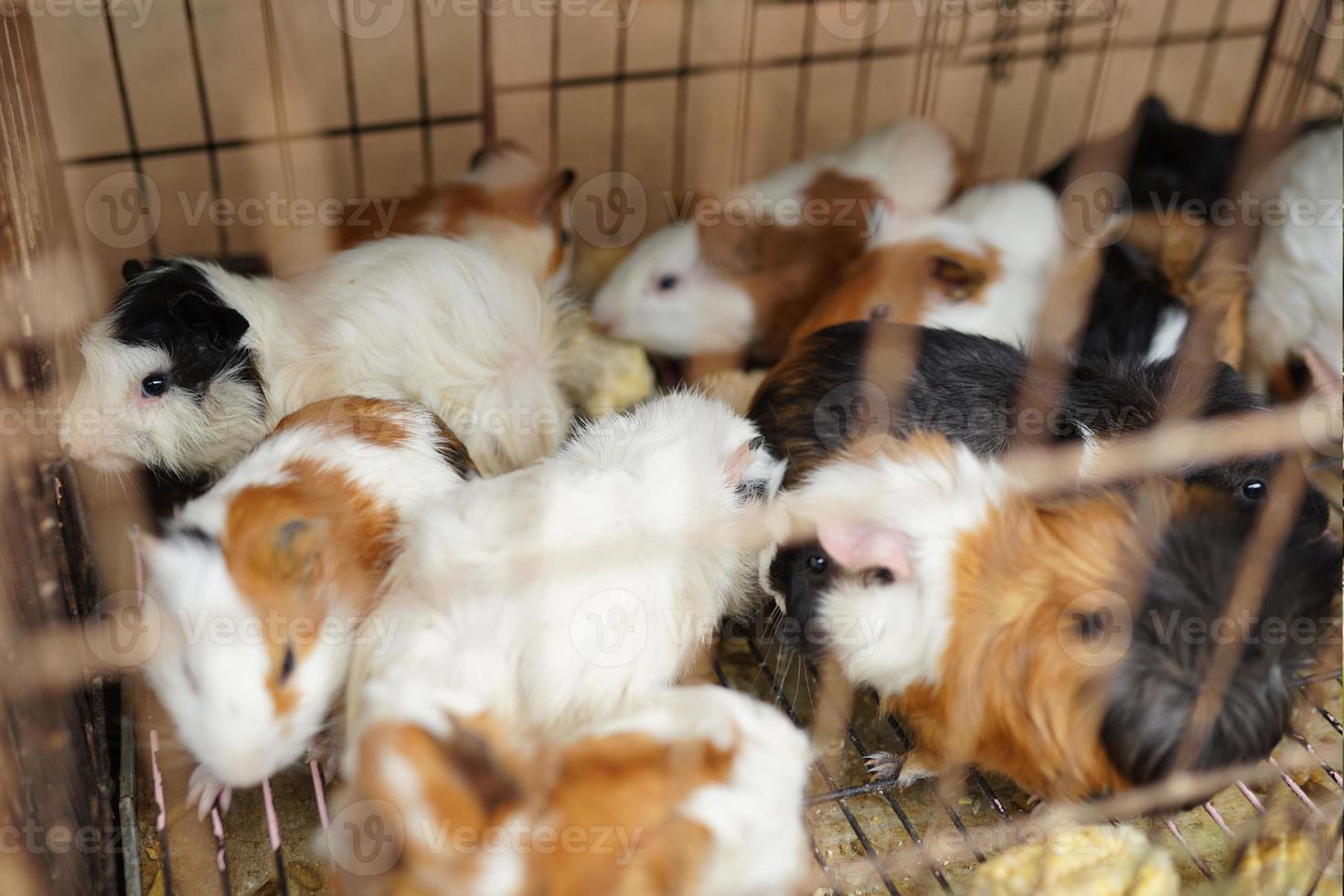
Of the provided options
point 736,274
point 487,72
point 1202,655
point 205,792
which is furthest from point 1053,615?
point 487,72

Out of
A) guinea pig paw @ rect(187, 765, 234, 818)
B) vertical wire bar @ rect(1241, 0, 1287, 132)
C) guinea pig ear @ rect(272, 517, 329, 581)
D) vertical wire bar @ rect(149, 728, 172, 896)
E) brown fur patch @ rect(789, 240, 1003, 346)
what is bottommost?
vertical wire bar @ rect(149, 728, 172, 896)

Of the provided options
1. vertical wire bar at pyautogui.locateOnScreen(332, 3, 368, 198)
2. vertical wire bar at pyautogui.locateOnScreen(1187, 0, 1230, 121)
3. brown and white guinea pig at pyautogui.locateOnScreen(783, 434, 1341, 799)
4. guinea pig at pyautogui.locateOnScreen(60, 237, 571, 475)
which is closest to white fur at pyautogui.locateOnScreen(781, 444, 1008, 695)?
brown and white guinea pig at pyautogui.locateOnScreen(783, 434, 1341, 799)

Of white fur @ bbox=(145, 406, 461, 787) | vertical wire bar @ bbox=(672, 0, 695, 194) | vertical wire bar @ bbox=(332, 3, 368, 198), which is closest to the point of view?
white fur @ bbox=(145, 406, 461, 787)

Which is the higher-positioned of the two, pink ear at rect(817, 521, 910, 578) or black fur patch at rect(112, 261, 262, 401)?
black fur patch at rect(112, 261, 262, 401)

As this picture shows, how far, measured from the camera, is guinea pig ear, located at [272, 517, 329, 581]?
1124mm

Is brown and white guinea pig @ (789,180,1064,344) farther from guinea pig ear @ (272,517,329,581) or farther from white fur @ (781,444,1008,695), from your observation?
guinea pig ear @ (272,517,329,581)

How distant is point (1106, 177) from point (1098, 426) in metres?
0.92

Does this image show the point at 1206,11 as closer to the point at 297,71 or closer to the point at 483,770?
the point at 297,71

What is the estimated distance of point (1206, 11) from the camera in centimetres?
333

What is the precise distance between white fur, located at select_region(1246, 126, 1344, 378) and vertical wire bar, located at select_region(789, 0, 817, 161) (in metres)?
1.08

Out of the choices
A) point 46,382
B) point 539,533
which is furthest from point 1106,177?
point 46,382

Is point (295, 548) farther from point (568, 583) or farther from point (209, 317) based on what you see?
point (209, 317)

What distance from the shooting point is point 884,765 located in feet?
4.67

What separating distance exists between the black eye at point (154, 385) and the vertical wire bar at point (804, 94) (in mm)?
1686
